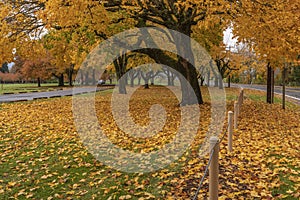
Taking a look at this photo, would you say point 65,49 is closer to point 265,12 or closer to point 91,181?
point 265,12

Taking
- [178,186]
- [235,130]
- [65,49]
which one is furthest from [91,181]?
[65,49]

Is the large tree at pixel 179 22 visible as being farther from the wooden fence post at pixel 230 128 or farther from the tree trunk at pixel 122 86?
the tree trunk at pixel 122 86

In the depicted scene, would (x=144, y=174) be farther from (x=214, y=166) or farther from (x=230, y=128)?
(x=214, y=166)

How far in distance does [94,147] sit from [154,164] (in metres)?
2.38

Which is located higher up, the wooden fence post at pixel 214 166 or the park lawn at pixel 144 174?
the wooden fence post at pixel 214 166

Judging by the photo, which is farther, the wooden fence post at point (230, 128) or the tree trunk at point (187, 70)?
the tree trunk at point (187, 70)

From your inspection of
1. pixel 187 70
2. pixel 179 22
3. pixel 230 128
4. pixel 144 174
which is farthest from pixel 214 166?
pixel 179 22

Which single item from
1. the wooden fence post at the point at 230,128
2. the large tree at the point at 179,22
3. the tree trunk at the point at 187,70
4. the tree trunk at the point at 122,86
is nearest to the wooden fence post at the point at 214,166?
the wooden fence post at the point at 230,128

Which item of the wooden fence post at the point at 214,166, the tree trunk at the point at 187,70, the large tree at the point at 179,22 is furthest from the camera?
the tree trunk at the point at 187,70

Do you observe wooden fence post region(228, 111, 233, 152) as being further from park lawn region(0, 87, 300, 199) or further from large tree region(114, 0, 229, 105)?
large tree region(114, 0, 229, 105)

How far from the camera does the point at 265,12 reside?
36.3 feet

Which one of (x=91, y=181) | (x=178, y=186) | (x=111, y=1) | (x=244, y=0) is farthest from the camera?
(x=111, y=1)

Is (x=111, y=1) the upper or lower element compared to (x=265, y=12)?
upper

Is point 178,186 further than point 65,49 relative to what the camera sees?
No
